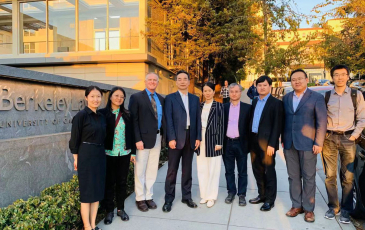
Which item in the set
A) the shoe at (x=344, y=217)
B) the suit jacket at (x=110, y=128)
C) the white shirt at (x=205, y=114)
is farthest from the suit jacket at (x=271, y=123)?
the suit jacket at (x=110, y=128)

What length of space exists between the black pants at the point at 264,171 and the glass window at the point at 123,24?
9.85m

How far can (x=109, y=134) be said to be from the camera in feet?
12.0

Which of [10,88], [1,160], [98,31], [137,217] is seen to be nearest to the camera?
[1,160]

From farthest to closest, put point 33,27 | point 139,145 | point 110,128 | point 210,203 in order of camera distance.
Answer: point 33,27 < point 210,203 < point 139,145 < point 110,128

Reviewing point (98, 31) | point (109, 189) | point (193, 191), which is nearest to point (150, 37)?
point (98, 31)

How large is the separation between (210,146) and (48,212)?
7.79 feet

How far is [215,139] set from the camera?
4.33 m

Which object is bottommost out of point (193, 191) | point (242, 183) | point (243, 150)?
point (193, 191)

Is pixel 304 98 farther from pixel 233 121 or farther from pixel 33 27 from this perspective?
pixel 33 27

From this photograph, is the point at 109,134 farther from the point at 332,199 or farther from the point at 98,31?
the point at 98,31

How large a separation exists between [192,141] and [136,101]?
1.05 metres

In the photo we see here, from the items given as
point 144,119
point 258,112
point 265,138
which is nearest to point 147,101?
point 144,119

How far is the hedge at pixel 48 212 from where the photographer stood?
9.09ft

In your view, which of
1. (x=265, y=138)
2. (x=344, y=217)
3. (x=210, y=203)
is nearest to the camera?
(x=344, y=217)
